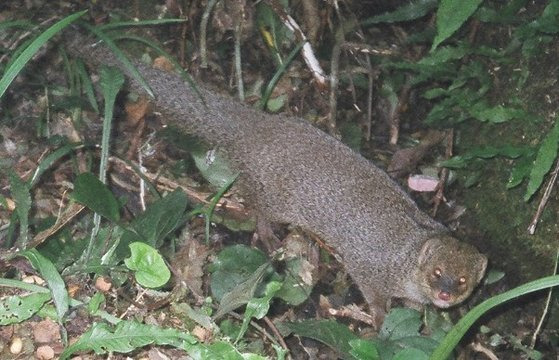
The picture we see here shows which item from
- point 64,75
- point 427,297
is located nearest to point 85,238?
point 64,75

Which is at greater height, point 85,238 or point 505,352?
point 85,238

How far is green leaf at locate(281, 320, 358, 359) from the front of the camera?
4.31 m

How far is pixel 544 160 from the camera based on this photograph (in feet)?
15.0

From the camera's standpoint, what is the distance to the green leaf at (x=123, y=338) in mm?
3223

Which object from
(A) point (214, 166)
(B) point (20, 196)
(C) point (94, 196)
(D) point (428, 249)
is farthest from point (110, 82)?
(D) point (428, 249)

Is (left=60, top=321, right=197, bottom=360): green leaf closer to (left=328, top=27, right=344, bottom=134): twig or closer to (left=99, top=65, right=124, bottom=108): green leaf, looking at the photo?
(left=99, top=65, right=124, bottom=108): green leaf

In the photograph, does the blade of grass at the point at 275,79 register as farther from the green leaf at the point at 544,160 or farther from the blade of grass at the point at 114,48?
the green leaf at the point at 544,160

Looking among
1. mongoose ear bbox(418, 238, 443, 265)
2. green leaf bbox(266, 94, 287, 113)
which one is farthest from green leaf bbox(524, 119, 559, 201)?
green leaf bbox(266, 94, 287, 113)

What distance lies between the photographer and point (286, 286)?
16.4 feet

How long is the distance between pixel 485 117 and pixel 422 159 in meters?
0.83

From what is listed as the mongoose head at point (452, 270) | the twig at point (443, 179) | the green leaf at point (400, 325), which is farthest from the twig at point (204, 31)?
the green leaf at point (400, 325)

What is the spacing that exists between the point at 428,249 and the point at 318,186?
31.8 inches

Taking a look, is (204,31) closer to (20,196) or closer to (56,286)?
(20,196)

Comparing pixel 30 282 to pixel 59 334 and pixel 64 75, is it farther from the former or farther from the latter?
pixel 64 75
